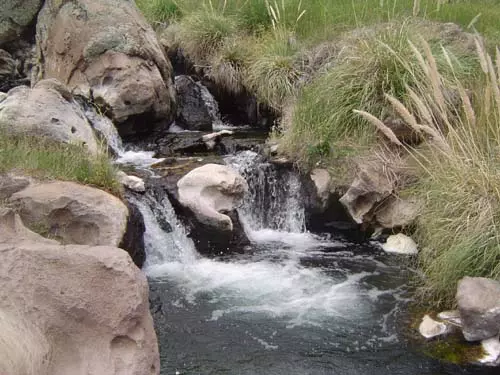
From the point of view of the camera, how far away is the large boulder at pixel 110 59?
25.7ft

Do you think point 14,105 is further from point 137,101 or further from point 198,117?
point 198,117

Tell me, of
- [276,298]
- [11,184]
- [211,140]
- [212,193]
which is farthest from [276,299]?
[211,140]

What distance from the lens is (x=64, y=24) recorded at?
8.16 meters

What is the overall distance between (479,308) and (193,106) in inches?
226

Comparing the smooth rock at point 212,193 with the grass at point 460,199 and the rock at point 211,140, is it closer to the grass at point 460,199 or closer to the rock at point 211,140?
the rock at point 211,140

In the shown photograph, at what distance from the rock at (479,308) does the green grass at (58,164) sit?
9.33 ft

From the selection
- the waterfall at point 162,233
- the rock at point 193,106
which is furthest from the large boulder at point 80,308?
the rock at point 193,106

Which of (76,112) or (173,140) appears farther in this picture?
(173,140)

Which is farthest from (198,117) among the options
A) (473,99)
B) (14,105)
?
(473,99)

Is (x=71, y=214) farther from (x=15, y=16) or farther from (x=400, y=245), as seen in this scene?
(x=15, y=16)

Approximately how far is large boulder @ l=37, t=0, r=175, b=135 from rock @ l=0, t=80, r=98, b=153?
3.71 ft

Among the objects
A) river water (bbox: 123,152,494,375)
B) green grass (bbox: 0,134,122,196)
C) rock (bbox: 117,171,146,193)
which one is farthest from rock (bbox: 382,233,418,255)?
green grass (bbox: 0,134,122,196)

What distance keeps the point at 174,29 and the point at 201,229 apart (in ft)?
17.7

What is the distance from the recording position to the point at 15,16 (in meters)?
9.25
